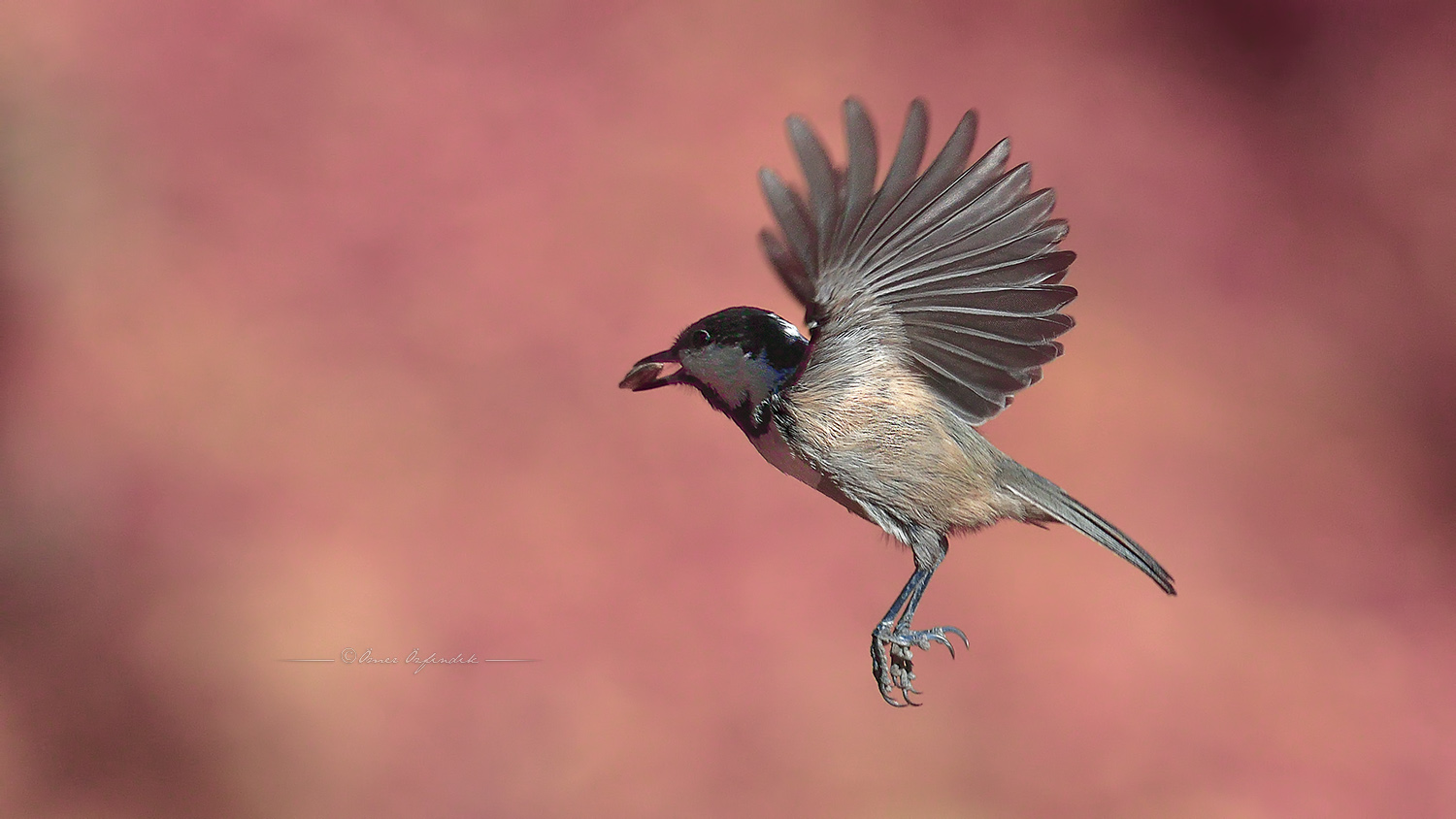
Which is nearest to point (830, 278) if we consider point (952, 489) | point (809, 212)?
point (809, 212)

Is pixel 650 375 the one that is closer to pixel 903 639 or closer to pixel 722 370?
pixel 722 370

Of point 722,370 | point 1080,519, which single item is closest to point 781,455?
point 722,370

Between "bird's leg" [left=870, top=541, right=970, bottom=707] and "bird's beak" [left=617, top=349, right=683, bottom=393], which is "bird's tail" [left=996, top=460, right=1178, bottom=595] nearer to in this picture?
"bird's leg" [left=870, top=541, right=970, bottom=707]

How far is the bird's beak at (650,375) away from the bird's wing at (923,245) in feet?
0.25

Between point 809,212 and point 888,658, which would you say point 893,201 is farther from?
point 888,658

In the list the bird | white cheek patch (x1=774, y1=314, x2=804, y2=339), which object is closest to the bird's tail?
the bird

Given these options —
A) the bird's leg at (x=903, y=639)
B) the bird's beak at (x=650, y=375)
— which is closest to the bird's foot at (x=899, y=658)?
the bird's leg at (x=903, y=639)

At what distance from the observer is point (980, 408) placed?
1.99 ft

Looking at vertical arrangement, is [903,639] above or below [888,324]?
below

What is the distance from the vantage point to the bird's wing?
54 centimetres

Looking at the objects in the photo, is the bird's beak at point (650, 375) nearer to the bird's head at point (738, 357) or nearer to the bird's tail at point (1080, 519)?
→ the bird's head at point (738, 357)

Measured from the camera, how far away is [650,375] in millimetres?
562

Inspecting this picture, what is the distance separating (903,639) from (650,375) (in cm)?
21

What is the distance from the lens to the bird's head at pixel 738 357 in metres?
0.54
